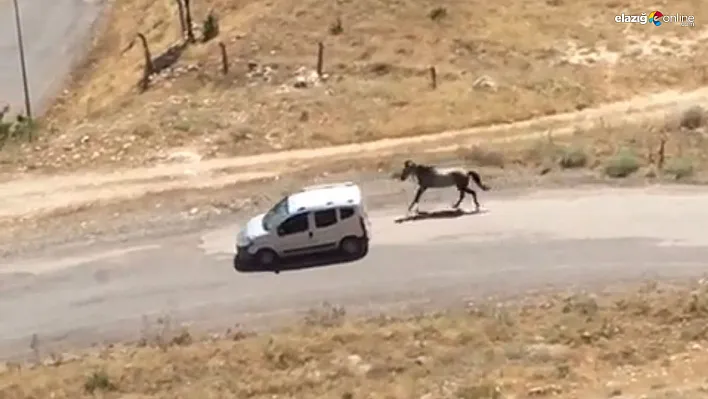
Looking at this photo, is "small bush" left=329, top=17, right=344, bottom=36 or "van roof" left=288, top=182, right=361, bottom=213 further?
"small bush" left=329, top=17, right=344, bottom=36

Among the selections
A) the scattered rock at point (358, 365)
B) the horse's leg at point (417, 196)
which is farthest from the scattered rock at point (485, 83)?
the scattered rock at point (358, 365)

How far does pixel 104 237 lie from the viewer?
88.7 feet

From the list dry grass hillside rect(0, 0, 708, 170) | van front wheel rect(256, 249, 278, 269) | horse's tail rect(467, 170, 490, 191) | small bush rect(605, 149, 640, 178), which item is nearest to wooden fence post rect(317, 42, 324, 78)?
dry grass hillside rect(0, 0, 708, 170)

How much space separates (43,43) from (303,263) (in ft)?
93.5

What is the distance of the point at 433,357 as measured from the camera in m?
20.7

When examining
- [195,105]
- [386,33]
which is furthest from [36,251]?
[386,33]

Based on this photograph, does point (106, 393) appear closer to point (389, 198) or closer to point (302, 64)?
point (389, 198)

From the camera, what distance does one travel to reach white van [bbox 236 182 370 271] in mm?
24219

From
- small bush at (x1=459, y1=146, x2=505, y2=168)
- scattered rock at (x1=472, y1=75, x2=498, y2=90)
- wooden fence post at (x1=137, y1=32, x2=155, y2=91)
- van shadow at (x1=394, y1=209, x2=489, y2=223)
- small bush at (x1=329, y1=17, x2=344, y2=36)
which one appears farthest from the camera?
small bush at (x1=329, y1=17, x2=344, y2=36)

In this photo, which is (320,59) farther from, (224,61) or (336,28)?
(224,61)

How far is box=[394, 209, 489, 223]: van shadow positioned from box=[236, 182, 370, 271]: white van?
1.69 metres

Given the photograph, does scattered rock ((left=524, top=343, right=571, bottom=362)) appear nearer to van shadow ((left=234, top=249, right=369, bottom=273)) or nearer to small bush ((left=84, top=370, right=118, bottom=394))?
van shadow ((left=234, top=249, right=369, bottom=273))

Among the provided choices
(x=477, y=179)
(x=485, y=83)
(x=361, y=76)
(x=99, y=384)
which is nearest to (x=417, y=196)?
(x=477, y=179)

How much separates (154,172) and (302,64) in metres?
7.49
